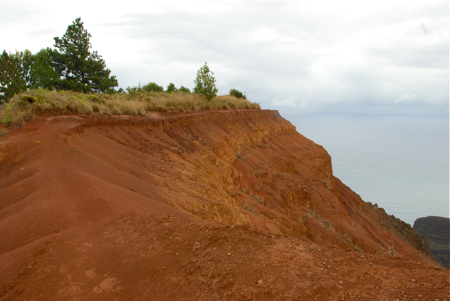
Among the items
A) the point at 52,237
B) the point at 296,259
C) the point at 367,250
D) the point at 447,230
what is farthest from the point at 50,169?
the point at 447,230

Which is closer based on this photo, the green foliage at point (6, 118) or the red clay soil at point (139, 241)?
the red clay soil at point (139, 241)

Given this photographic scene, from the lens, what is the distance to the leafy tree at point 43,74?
81.5ft

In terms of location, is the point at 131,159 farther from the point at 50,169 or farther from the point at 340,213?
the point at 340,213

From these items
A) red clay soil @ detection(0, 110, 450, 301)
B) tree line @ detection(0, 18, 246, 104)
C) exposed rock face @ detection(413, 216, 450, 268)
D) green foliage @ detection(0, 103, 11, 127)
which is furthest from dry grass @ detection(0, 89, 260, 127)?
exposed rock face @ detection(413, 216, 450, 268)

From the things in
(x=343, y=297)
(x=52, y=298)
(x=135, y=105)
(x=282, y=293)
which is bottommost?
(x=52, y=298)

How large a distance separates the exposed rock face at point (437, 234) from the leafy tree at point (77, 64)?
131 ft

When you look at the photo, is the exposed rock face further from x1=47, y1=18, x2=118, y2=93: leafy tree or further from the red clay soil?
x1=47, y1=18, x2=118, y2=93: leafy tree

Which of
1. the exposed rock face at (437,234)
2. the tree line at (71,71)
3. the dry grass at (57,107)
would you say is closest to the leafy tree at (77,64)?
the tree line at (71,71)

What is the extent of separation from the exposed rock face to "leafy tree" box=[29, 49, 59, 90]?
42864mm

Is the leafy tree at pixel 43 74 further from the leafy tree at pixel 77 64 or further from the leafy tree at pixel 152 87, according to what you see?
the leafy tree at pixel 152 87

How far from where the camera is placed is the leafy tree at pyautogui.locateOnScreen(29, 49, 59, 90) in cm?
2483

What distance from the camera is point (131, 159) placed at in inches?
384

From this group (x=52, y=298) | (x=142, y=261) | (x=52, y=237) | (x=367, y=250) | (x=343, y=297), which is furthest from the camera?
(x=367, y=250)

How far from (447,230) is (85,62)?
46278 mm
